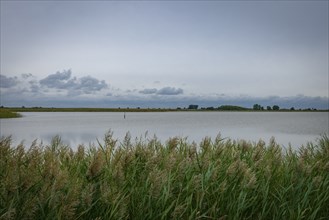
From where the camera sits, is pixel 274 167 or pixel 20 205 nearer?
pixel 20 205

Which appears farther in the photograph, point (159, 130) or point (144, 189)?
point (159, 130)

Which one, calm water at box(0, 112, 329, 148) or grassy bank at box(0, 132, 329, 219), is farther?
calm water at box(0, 112, 329, 148)

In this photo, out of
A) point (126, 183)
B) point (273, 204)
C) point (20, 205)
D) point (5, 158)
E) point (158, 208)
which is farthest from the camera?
point (5, 158)

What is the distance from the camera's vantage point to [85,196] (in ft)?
11.8

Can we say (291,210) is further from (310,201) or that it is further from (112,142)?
(112,142)

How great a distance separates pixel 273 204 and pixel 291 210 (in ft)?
1.52

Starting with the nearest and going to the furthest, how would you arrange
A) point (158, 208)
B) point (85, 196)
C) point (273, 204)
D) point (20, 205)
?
point (85, 196)
point (20, 205)
point (158, 208)
point (273, 204)

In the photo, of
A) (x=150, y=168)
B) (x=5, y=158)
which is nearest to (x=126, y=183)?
(x=150, y=168)

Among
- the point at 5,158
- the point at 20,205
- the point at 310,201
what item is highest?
the point at 5,158

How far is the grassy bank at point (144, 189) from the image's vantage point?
12.3 feet

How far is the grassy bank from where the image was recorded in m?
3.75

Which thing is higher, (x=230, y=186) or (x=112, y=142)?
(x=112, y=142)

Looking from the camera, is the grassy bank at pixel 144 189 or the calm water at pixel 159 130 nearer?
the grassy bank at pixel 144 189

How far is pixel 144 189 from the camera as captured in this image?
4.46 m
